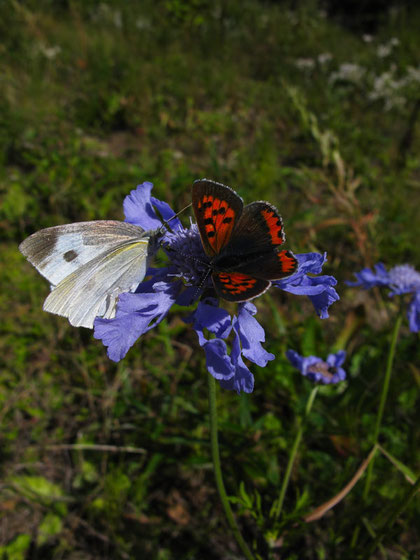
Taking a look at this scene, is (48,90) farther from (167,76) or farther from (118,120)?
(167,76)

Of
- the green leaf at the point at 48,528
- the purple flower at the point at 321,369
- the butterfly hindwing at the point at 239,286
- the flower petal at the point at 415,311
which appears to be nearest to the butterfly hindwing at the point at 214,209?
the butterfly hindwing at the point at 239,286

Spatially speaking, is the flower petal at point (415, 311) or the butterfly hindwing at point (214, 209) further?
the flower petal at point (415, 311)

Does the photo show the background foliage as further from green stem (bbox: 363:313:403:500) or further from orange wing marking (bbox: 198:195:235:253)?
orange wing marking (bbox: 198:195:235:253)

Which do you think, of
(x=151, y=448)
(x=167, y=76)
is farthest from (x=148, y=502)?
(x=167, y=76)

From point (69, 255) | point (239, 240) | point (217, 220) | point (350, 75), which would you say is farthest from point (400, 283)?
point (350, 75)

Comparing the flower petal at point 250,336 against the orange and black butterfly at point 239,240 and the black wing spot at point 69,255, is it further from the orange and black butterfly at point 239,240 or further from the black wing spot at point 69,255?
the black wing spot at point 69,255

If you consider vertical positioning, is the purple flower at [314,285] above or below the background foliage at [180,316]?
above

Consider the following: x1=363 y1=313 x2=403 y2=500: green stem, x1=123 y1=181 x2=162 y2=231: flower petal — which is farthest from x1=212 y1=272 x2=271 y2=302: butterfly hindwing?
x1=363 y1=313 x2=403 y2=500: green stem
